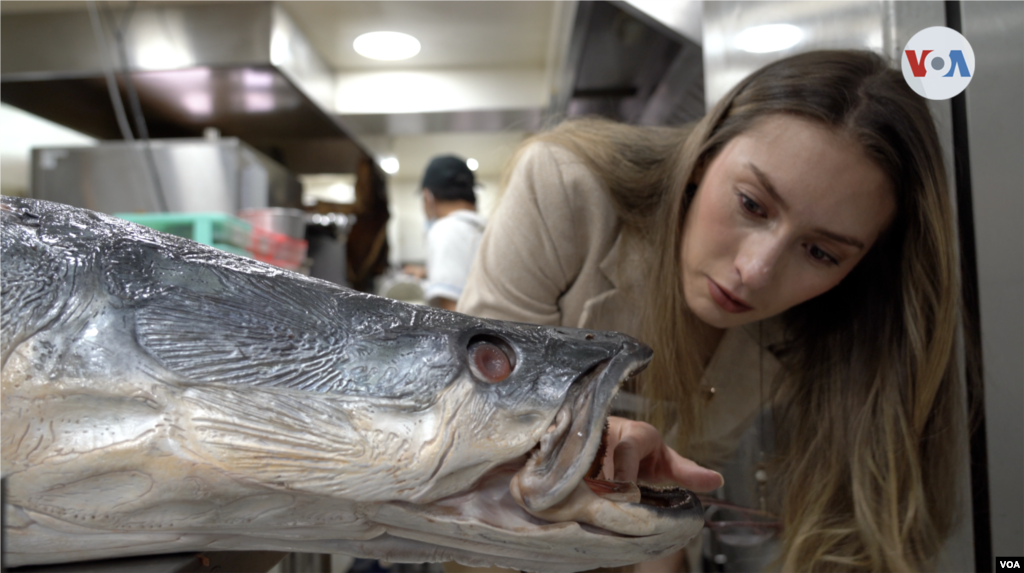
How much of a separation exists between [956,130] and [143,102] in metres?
2.46

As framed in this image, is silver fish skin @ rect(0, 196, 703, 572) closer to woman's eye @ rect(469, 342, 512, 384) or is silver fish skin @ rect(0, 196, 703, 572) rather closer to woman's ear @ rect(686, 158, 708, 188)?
woman's eye @ rect(469, 342, 512, 384)

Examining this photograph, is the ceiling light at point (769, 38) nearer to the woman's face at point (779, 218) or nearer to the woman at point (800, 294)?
the woman at point (800, 294)

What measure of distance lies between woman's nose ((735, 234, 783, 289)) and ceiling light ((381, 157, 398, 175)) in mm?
3087

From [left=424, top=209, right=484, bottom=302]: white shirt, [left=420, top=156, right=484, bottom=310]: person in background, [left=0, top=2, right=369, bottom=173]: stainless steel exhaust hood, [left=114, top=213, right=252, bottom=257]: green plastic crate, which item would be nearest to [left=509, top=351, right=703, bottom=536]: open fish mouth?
[left=114, top=213, right=252, bottom=257]: green plastic crate

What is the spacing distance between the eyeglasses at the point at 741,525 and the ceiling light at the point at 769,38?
66 centimetres

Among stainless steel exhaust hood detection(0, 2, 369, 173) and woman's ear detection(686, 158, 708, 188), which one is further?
stainless steel exhaust hood detection(0, 2, 369, 173)

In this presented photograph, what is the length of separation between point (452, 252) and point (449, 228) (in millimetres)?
98

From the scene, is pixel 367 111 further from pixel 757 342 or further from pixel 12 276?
pixel 12 276

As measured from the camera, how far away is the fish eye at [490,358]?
A: 400 millimetres

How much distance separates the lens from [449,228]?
6.52 ft

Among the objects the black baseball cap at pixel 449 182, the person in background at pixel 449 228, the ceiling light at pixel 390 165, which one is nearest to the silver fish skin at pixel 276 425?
the person in background at pixel 449 228

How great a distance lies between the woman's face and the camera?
0.64 meters

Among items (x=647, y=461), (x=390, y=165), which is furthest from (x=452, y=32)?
(x=647, y=461)

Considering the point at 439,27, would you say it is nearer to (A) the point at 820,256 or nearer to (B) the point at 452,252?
(B) the point at 452,252
